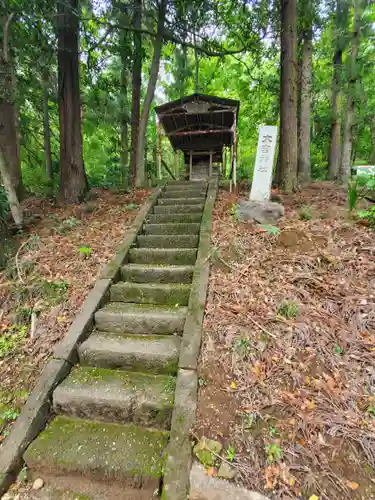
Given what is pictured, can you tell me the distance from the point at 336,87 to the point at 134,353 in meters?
9.99

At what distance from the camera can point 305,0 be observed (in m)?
6.67

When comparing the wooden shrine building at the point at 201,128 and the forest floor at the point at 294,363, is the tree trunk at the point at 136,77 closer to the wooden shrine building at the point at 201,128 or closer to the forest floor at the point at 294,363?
the wooden shrine building at the point at 201,128

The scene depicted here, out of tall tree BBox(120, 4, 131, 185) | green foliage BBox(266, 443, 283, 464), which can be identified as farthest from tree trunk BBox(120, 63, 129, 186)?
green foliage BBox(266, 443, 283, 464)

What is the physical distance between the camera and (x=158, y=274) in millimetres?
3688

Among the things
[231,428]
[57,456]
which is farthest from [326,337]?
[57,456]

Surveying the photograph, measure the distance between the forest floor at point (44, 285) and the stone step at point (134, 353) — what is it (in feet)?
1.54

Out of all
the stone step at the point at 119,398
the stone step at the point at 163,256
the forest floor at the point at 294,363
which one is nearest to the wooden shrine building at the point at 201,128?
the stone step at the point at 163,256

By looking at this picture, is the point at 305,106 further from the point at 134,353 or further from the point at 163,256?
the point at 134,353

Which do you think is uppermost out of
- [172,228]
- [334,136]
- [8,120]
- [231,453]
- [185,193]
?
[334,136]

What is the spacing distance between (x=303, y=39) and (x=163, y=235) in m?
7.95

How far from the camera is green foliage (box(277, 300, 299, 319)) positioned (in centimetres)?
281

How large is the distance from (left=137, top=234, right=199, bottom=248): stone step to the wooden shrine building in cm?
330

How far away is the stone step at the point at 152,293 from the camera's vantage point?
131 inches

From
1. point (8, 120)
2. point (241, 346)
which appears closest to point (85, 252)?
point (241, 346)
